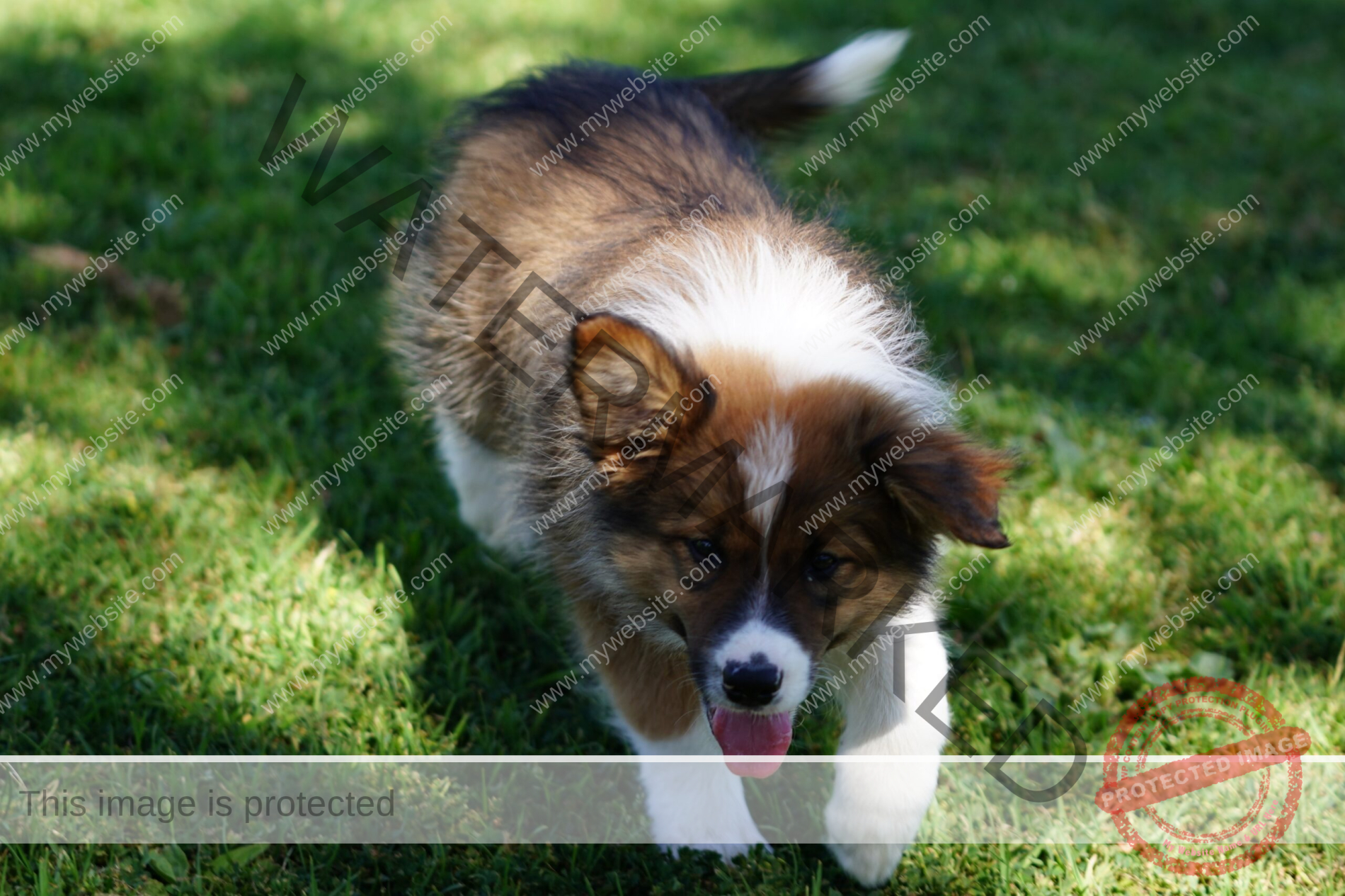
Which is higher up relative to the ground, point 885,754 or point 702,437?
point 702,437

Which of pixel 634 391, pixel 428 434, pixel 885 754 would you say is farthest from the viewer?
pixel 428 434

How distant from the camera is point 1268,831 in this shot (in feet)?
9.50

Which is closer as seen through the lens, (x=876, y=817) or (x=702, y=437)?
(x=702, y=437)

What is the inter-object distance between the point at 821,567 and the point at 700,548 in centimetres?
26

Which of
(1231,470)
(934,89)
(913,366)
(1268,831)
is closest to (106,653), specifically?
(913,366)

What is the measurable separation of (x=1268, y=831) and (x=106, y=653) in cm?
313

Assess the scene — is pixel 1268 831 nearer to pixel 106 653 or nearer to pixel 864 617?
pixel 864 617

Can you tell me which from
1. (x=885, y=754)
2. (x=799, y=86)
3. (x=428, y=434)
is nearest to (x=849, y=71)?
(x=799, y=86)

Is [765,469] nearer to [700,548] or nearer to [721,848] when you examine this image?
[700,548]

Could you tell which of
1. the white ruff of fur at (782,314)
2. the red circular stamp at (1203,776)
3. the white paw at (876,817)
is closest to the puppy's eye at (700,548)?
the white ruff of fur at (782,314)

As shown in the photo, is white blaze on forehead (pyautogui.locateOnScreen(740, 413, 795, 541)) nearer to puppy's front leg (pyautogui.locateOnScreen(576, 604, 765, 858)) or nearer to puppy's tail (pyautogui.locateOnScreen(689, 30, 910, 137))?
puppy's front leg (pyautogui.locateOnScreen(576, 604, 765, 858))

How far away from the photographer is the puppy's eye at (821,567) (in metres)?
2.44

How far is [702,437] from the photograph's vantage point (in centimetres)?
245

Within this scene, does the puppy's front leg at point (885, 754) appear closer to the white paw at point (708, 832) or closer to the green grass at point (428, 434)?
the green grass at point (428, 434)
